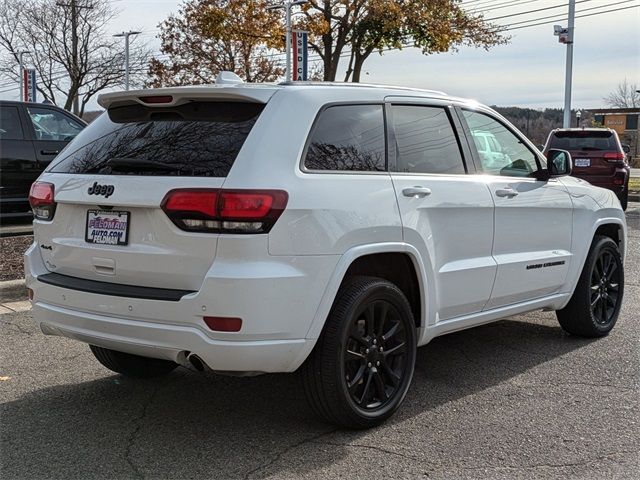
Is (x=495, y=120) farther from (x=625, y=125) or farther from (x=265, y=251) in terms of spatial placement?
(x=625, y=125)

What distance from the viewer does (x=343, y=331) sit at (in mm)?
3711

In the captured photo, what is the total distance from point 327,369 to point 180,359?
0.72 metres

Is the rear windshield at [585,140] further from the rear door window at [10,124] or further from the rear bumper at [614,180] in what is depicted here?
the rear door window at [10,124]

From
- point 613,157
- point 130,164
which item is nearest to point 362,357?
point 130,164

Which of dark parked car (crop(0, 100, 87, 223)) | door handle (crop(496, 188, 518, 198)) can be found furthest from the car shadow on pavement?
dark parked car (crop(0, 100, 87, 223))

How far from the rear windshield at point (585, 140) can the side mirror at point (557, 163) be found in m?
10.6

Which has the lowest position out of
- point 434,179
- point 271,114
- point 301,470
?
point 301,470

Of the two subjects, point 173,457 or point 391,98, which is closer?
point 173,457

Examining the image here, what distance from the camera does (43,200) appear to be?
4.12 meters

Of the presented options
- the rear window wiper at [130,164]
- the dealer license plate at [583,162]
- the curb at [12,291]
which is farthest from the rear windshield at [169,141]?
the dealer license plate at [583,162]

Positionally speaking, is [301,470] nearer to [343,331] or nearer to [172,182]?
[343,331]

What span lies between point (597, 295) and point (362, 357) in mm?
2793

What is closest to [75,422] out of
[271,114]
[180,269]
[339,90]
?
[180,269]

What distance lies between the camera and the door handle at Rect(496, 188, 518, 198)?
189 inches
